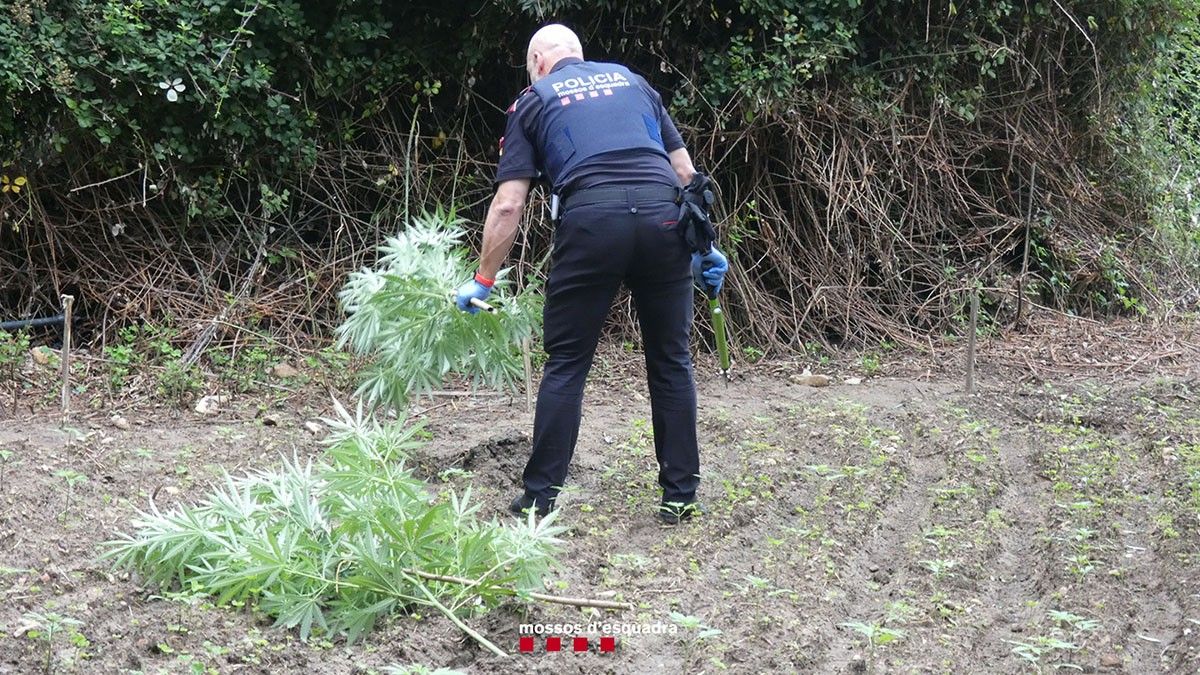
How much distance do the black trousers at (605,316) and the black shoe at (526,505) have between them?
0.02m

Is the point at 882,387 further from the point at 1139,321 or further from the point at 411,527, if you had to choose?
the point at 411,527

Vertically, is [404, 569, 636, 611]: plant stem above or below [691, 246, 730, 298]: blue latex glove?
below

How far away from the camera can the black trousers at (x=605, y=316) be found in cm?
459

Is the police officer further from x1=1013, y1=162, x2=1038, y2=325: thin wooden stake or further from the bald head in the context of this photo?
x1=1013, y1=162, x2=1038, y2=325: thin wooden stake

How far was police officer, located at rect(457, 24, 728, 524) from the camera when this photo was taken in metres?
4.61

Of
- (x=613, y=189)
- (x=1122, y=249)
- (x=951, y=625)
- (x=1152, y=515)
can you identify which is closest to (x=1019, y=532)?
(x=1152, y=515)

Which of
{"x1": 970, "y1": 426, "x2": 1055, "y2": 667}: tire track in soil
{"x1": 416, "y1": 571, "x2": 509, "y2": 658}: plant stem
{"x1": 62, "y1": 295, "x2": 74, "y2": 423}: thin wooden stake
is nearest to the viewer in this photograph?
{"x1": 416, "y1": 571, "x2": 509, "y2": 658}: plant stem

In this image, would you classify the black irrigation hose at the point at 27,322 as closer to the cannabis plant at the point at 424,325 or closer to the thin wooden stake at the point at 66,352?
the thin wooden stake at the point at 66,352

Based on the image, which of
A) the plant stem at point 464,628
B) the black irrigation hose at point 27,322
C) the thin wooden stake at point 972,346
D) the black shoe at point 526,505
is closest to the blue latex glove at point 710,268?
the black shoe at point 526,505

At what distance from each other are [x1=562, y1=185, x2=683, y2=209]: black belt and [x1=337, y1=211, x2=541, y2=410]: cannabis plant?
62 cm

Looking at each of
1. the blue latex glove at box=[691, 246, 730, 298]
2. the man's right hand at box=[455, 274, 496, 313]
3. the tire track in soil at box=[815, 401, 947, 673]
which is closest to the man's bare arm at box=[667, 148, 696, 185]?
the blue latex glove at box=[691, 246, 730, 298]

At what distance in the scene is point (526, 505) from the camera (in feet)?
15.8

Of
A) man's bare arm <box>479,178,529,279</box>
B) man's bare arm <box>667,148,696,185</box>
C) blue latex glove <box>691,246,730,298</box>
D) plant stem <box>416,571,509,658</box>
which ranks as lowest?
plant stem <box>416,571,509,658</box>

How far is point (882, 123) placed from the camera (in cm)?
848
